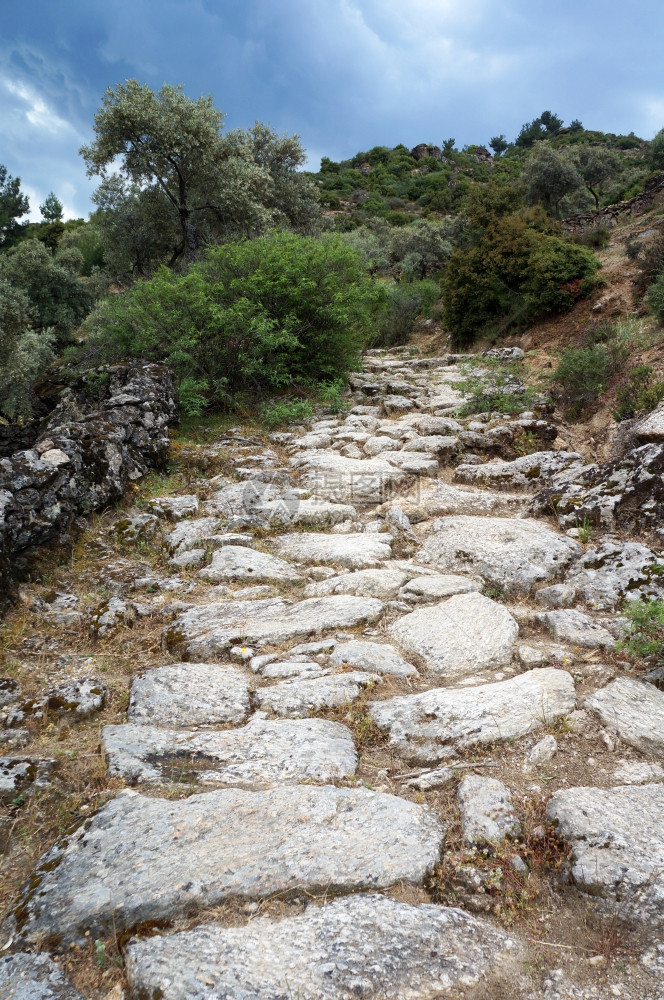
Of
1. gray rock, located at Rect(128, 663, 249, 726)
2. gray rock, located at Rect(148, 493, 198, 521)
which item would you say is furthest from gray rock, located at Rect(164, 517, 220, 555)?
gray rock, located at Rect(128, 663, 249, 726)

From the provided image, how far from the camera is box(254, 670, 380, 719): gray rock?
11.0 ft

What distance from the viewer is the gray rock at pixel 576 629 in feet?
12.2

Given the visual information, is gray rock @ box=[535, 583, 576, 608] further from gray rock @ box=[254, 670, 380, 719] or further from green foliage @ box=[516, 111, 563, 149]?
green foliage @ box=[516, 111, 563, 149]

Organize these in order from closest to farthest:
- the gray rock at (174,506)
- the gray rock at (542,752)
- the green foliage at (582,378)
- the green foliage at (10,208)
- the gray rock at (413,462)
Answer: the gray rock at (542,752)
the gray rock at (174,506)
the gray rock at (413,462)
the green foliage at (582,378)
the green foliage at (10,208)

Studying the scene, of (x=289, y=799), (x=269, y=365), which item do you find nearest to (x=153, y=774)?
(x=289, y=799)

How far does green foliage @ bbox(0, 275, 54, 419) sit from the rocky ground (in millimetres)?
10233

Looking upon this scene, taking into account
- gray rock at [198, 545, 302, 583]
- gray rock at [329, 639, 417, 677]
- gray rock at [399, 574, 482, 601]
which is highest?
gray rock at [399, 574, 482, 601]

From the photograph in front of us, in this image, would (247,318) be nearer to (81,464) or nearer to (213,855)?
(81,464)

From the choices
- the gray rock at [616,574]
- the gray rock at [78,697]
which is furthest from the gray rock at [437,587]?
the gray rock at [78,697]

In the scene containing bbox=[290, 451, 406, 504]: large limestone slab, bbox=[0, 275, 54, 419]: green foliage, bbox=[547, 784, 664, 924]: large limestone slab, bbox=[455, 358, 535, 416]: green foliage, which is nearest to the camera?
bbox=[547, 784, 664, 924]: large limestone slab

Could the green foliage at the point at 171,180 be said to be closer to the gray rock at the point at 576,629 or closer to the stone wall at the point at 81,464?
the stone wall at the point at 81,464

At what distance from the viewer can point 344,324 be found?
437 inches

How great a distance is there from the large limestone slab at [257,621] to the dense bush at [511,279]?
12958 mm

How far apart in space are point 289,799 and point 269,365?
878 centimetres
